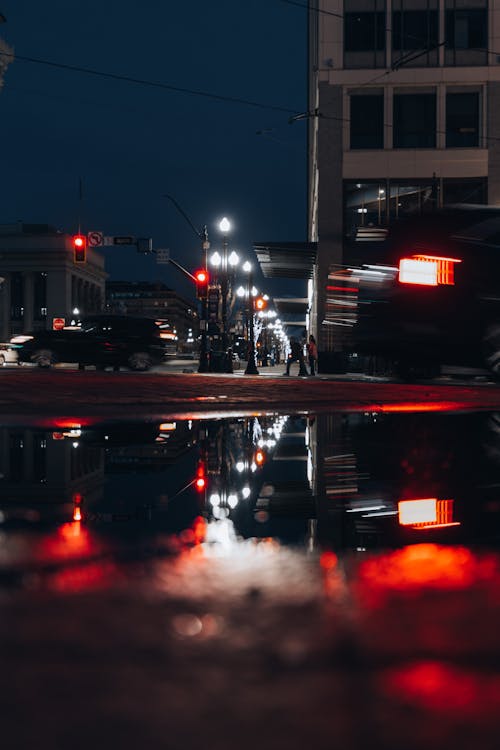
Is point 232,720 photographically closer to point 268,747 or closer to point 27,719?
point 268,747

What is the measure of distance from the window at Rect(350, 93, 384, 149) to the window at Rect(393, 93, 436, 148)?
2.32 feet

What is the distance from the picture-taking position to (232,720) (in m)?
2.14

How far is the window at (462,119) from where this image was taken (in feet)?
126

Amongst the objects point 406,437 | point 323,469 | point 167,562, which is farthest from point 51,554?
point 406,437

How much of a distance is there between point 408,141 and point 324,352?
33.6 ft

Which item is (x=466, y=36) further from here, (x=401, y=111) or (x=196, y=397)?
(x=196, y=397)

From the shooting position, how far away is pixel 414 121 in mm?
38562

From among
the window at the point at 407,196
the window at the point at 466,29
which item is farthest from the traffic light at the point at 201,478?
the window at the point at 466,29

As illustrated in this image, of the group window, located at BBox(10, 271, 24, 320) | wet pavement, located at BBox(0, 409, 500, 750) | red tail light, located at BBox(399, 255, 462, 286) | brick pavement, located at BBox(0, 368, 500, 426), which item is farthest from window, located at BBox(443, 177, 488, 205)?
window, located at BBox(10, 271, 24, 320)

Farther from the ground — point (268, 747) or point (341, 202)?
point (341, 202)

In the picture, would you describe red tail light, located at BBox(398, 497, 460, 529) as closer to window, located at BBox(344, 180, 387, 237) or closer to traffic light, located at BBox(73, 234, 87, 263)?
window, located at BBox(344, 180, 387, 237)

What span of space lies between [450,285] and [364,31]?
972 inches

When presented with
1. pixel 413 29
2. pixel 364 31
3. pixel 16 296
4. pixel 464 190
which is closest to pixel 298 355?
pixel 464 190

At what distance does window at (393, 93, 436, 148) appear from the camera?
38.5 m
